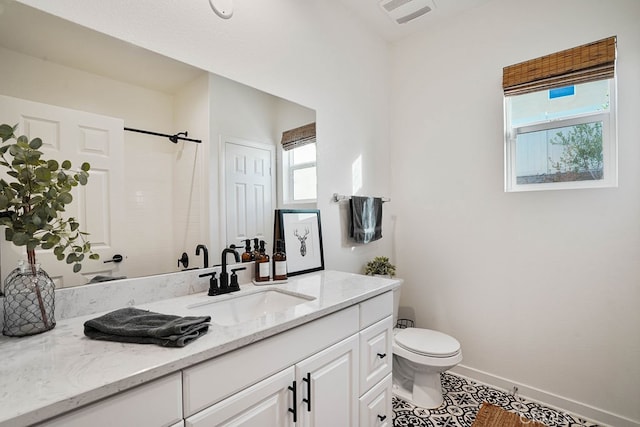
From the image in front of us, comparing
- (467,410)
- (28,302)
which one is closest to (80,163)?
(28,302)

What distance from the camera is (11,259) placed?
0.94 meters

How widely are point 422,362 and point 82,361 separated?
1.71 metres

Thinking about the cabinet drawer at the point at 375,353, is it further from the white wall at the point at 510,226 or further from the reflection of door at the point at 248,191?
the white wall at the point at 510,226

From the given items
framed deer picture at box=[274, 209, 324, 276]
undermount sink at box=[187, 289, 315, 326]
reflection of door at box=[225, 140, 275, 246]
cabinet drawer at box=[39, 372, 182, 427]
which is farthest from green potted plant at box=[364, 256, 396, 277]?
cabinet drawer at box=[39, 372, 182, 427]

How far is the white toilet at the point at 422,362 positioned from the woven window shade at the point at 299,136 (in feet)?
4.57

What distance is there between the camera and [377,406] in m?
1.49

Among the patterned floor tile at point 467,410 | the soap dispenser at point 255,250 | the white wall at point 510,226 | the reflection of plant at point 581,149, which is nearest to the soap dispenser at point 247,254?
the soap dispenser at point 255,250

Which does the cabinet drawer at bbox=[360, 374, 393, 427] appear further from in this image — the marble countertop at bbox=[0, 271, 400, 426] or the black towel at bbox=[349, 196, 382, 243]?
the black towel at bbox=[349, 196, 382, 243]

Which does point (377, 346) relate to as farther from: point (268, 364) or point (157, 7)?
point (157, 7)

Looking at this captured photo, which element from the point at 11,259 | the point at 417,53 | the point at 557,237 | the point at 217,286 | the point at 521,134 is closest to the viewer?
the point at 11,259

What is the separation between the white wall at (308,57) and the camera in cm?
123

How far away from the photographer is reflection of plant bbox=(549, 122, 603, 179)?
1.87m

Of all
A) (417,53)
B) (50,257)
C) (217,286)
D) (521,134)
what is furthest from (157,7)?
(521,134)

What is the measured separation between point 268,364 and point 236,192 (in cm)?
85
